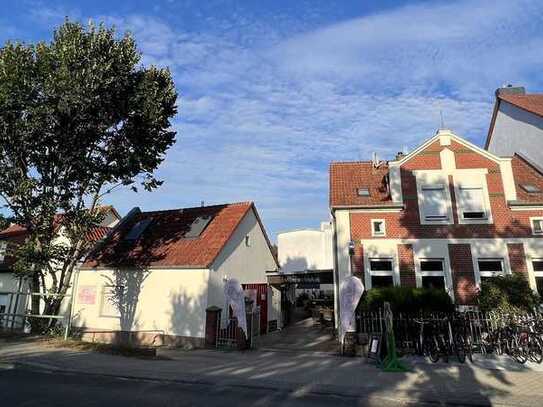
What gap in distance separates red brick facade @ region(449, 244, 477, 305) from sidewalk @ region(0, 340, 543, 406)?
16.6ft

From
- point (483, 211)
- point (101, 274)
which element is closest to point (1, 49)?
point (101, 274)

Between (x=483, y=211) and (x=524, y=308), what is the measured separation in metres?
4.33

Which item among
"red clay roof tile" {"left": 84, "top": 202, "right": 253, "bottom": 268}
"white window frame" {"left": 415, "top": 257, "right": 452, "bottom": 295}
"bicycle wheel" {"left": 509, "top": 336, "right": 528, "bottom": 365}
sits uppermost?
"red clay roof tile" {"left": 84, "top": 202, "right": 253, "bottom": 268}

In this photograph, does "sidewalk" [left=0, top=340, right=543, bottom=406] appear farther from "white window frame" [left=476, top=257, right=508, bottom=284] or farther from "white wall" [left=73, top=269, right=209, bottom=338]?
"white window frame" [left=476, top=257, right=508, bottom=284]

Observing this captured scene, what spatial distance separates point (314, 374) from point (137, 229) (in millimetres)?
14462

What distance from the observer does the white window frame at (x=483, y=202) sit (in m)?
16.0

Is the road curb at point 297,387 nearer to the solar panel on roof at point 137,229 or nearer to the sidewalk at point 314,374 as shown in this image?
the sidewalk at point 314,374

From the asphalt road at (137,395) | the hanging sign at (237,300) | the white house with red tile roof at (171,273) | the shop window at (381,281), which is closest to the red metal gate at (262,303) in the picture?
the white house with red tile roof at (171,273)

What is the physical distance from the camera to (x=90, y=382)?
883 cm

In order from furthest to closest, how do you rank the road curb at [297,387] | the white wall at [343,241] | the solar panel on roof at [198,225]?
the solar panel on roof at [198,225] < the white wall at [343,241] < the road curb at [297,387]

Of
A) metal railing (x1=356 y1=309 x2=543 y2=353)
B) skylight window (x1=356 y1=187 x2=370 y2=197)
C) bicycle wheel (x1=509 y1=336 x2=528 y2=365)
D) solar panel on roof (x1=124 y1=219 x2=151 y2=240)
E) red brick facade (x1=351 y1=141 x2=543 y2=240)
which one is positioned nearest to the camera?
bicycle wheel (x1=509 y1=336 x2=528 y2=365)

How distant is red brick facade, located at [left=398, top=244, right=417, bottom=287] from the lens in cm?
1567

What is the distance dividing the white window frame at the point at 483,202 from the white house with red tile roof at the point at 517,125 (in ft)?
16.5

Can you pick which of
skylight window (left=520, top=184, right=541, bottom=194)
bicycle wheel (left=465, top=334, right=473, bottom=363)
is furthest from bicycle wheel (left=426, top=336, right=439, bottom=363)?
skylight window (left=520, top=184, right=541, bottom=194)
